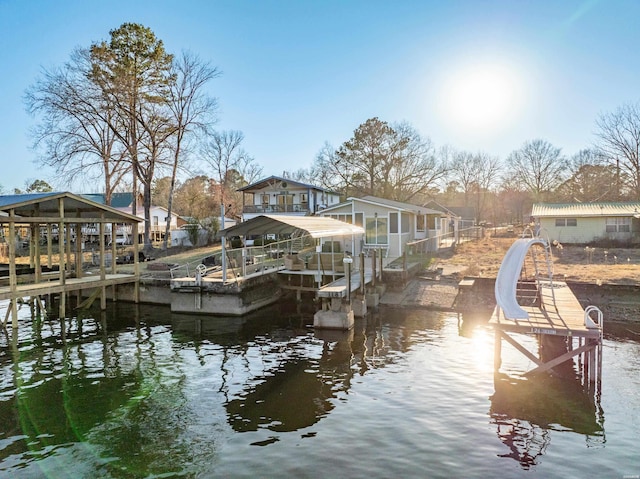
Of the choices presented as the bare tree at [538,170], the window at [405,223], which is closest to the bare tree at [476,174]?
the bare tree at [538,170]

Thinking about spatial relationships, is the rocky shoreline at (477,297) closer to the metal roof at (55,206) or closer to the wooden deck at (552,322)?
the wooden deck at (552,322)

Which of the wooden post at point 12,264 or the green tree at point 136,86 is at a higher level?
the green tree at point 136,86

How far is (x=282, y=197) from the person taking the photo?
1459 inches

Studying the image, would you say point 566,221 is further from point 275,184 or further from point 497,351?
point 497,351

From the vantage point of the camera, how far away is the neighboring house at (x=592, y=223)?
29.3 meters

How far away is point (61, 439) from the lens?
23.6 feet

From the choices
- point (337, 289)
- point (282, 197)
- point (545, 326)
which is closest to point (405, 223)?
point (337, 289)

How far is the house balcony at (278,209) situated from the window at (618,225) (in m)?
22.3

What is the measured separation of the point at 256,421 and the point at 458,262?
1868 centimetres

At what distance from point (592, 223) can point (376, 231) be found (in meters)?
17.4

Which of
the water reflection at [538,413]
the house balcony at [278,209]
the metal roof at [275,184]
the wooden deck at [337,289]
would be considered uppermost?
the metal roof at [275,184]

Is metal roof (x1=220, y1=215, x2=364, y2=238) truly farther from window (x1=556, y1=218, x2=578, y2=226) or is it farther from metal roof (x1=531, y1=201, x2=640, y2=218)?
metal roof (x1=531, y1=201, x2=640, y2=218)

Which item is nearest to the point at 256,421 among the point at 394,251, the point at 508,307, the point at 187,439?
the point at 187,439

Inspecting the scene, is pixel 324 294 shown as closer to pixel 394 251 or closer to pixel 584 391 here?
pixel 584 391
